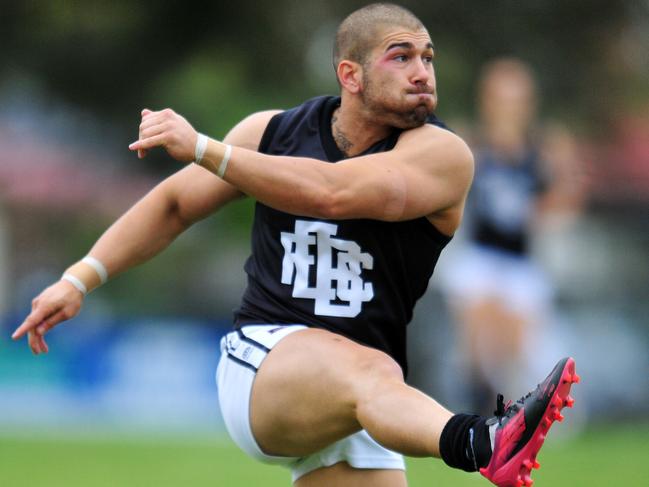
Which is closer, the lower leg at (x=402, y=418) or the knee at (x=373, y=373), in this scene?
the lower leg at (x=402, y=418)

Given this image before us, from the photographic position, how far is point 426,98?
Result: 15.5ft

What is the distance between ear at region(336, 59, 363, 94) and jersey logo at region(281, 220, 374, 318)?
53 centimetres

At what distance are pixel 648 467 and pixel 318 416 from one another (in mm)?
4435

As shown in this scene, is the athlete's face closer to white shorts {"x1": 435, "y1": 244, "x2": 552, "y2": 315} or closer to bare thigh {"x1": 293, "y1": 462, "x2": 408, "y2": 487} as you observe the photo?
bare thigh {"x1": 293, "y1": 462, "x2": 408, "y2": 487}

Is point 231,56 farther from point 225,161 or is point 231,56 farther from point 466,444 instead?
point 466,444

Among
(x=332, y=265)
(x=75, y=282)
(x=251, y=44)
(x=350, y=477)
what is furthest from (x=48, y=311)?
(x=251, y=44)

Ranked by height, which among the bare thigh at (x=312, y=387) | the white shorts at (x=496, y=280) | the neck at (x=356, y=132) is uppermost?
the white shorts at (x=496, y=280)

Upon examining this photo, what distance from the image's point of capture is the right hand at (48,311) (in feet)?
16.3

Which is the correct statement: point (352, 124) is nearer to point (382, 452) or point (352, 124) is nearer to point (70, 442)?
point (382, 452)

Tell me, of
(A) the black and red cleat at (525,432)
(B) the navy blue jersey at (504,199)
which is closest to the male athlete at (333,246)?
(A) the black and red cleat at (525,432)

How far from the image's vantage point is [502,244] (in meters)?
10.0

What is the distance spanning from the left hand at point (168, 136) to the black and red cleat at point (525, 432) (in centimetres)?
136

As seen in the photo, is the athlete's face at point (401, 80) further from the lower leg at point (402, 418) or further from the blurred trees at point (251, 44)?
the blurred trees at point (251, 44)

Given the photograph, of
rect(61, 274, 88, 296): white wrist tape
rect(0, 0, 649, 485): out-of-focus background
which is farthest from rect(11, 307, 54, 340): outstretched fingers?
rect(0, 0, 649, 485): out-of-focus background
